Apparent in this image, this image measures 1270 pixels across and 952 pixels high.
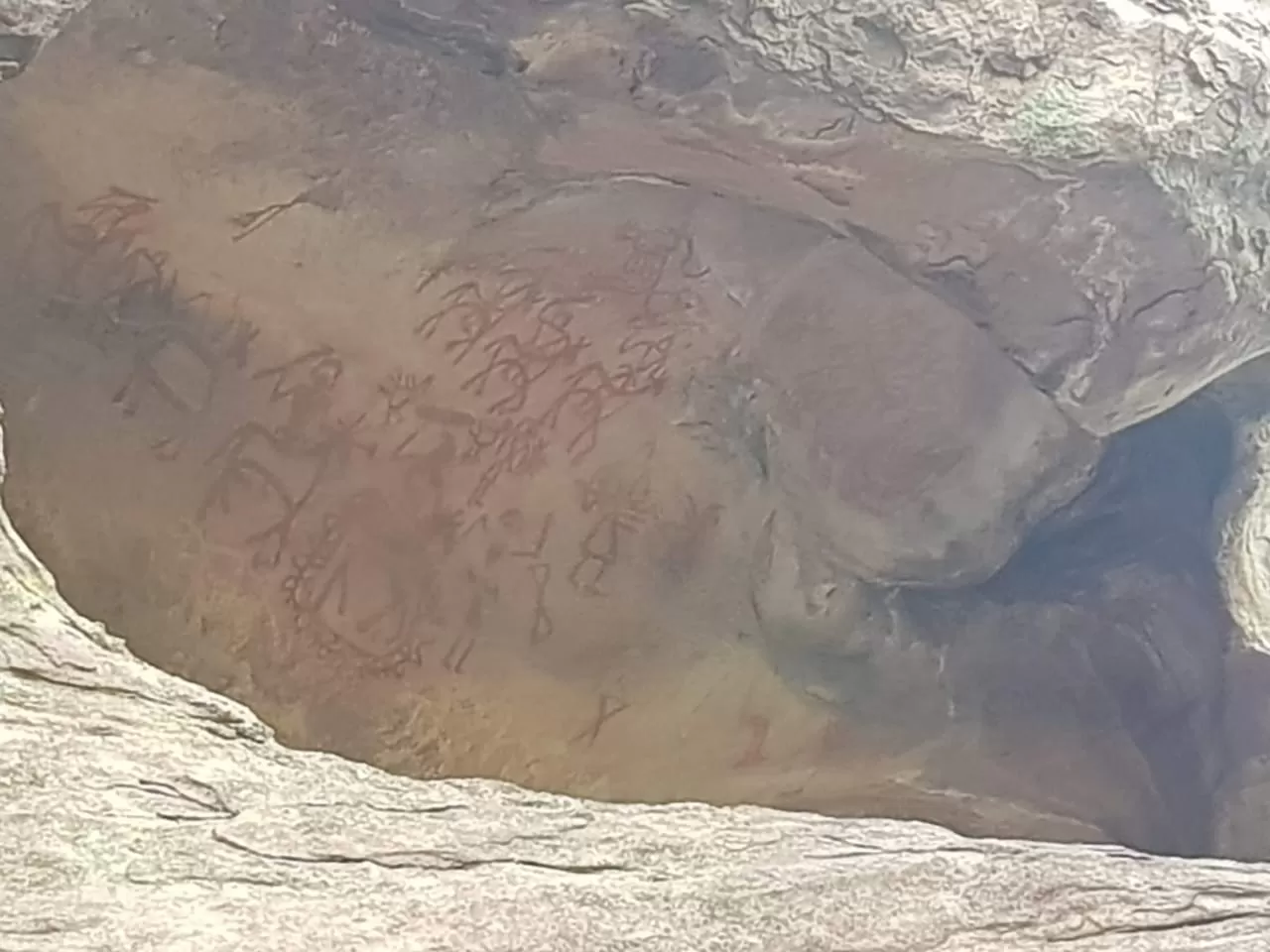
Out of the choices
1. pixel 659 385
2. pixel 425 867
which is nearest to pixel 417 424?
pixel 659 385

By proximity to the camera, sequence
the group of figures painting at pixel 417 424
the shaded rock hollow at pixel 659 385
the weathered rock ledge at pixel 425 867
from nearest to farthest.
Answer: the weathered rock ledge at pixel 425 867 → the shaded rock hollow at pixel 659 385 → the group of figures painting at pixel 417 424

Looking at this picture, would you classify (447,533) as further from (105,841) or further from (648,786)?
(105,841)

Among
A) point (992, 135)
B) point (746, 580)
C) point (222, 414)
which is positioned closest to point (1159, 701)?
point (746, 580)

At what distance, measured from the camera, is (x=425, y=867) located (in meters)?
0.88

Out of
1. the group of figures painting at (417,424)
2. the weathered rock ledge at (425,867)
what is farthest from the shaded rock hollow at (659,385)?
the weathered rock ledge at (425,867)

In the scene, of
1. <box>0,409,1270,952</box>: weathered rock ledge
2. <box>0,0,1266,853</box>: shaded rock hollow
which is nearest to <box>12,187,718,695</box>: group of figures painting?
<box>0,0,1266,853</box>: shaded rock hollow

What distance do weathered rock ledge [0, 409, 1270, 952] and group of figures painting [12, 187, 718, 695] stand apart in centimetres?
71

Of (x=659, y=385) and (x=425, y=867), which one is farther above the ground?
(x=425, y=867)

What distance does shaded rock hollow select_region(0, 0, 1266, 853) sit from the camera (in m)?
1.50

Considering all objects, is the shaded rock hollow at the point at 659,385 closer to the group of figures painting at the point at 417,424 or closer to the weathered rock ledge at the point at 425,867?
the group of figures painting at the point at 417,424

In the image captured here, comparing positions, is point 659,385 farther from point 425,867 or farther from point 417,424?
point 425,867

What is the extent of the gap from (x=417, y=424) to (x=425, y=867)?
977 mm

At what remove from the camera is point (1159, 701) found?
2.01 metres

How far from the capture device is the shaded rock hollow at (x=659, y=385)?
150 cm
